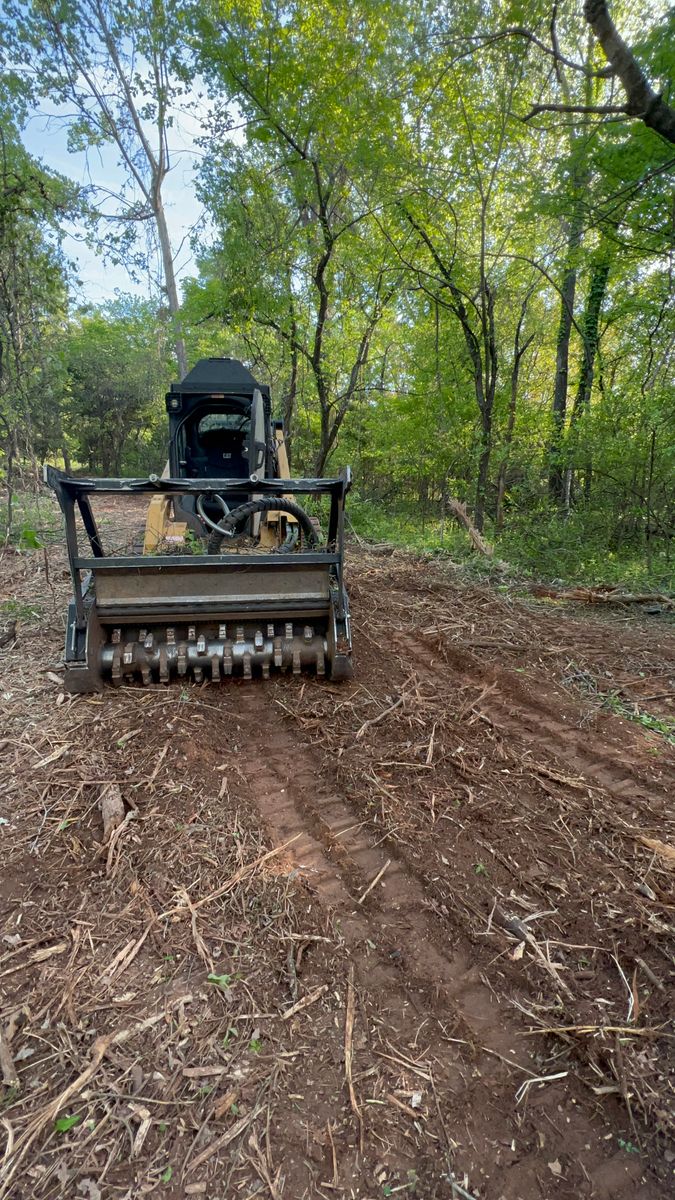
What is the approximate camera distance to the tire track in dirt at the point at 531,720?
113 inches

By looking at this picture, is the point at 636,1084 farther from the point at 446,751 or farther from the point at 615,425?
the point at 615,425

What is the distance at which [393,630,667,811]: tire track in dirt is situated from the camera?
2.87 metres

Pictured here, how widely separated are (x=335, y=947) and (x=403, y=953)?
235 mm

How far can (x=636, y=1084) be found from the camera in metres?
1.50

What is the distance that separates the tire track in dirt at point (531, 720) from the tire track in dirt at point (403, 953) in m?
1.24

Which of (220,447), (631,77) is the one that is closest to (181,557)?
(220,447)

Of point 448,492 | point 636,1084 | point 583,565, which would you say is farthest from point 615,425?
point 636,1084

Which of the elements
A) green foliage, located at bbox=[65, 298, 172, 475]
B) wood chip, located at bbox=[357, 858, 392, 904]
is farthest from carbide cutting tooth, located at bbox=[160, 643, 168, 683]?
green foliage, located at bbox=[65, 298, 172, 475]

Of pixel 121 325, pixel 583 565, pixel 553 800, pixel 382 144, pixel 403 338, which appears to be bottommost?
pixel 553 800

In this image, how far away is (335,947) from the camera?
191 cm

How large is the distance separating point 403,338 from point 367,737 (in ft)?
38.0

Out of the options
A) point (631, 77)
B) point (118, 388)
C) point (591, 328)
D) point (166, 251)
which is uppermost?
point (166, 251)

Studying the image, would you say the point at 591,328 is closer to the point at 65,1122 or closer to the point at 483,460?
the point at 483,460

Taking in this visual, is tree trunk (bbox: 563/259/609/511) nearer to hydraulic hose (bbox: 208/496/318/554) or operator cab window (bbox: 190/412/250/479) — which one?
operator cab window (bbox: 190/412/250/479)
